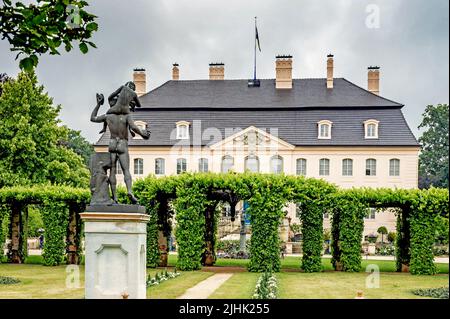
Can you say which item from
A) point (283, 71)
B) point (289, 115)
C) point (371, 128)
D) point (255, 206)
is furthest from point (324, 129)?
point (255, 206)

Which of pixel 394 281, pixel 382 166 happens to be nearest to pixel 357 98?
pixel 382 166

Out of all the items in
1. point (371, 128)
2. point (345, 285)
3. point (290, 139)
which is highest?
point (371, 128)

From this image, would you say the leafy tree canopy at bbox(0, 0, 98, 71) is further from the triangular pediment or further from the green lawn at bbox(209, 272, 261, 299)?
the triangular pediment

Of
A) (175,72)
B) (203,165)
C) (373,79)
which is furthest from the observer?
(175,72)

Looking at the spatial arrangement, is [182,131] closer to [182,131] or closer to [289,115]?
[182,131]

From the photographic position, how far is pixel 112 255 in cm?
1002

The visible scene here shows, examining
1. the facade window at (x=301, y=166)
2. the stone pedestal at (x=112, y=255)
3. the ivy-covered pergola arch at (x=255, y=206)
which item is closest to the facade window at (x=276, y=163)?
the facade window at (x=301, y=166)

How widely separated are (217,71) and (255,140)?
31.2 feet

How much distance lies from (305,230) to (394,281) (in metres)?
4.36

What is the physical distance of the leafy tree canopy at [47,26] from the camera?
26.6ft

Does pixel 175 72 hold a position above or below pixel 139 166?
above

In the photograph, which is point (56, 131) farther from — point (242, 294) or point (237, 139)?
point (242, 294)

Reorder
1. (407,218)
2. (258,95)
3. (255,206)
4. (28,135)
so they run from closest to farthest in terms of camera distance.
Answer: (255,206)
(407,218)
(28,135)
(258,95)

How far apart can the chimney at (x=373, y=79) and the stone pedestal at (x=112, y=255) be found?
43.6 metres
